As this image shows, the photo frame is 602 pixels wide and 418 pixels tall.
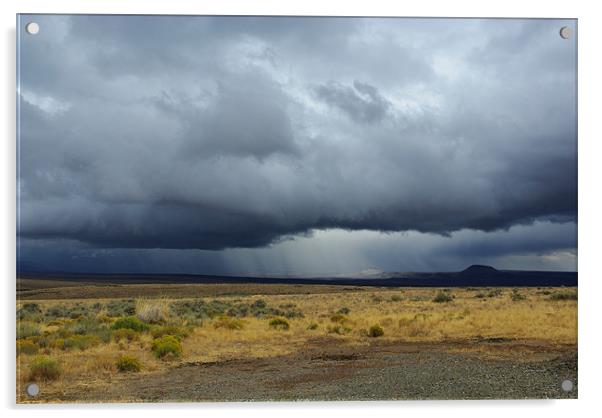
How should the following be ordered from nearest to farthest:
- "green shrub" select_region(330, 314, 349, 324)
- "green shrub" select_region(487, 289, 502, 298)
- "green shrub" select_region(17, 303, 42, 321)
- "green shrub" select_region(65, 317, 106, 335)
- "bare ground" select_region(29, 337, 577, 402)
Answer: "green shrub" select_region(17, 303, 42, 321) < "bare ground" select_region(29, 337, 577, 402) < "green shrub" select_region(65, 317, 106, 335) < "green shrub" select_region(487, 289, 502, 298) < "green shrub" select_region(330, 314, 349, 324)

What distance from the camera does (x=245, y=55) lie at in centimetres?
718

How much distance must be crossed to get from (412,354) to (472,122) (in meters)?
2.92

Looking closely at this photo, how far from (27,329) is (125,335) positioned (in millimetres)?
1092

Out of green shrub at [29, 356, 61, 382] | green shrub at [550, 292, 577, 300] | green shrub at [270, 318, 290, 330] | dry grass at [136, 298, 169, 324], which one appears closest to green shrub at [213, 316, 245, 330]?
green shrub at [270, 318, 290, 330]

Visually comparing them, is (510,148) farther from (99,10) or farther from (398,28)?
(99,10)

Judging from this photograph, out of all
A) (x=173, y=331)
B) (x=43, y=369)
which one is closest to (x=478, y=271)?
(x=173, y=331)

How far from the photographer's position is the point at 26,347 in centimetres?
687

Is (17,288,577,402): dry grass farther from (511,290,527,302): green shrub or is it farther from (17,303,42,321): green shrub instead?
(17,303,42,321): green shrub

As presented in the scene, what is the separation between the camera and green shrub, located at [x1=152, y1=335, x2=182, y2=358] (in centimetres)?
716

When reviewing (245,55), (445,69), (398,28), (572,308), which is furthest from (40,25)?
(572,308)

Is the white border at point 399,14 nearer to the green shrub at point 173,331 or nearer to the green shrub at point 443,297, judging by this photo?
the green shrub at point 173,331

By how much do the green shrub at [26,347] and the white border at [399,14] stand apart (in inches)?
4.8

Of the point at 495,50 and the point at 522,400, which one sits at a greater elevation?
the point at 495,50

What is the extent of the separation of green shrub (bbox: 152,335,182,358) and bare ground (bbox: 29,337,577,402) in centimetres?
20
